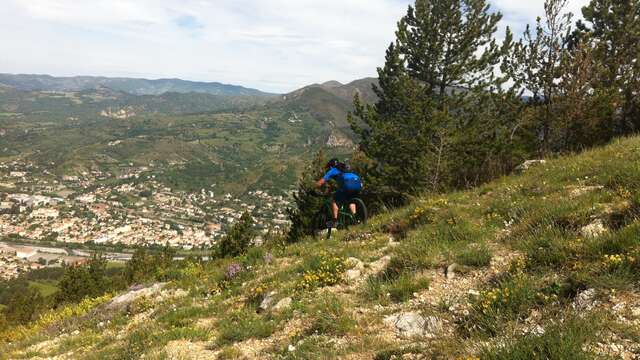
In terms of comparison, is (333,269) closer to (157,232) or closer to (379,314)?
(379,314)

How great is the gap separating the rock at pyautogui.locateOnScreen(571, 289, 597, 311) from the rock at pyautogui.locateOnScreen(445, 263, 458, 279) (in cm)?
252

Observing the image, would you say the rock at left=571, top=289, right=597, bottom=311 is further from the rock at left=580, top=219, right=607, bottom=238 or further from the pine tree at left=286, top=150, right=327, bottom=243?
the pine tree at left=286, top=150, right=327, bottom=243

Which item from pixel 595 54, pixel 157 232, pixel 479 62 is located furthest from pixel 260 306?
pixel 157 232

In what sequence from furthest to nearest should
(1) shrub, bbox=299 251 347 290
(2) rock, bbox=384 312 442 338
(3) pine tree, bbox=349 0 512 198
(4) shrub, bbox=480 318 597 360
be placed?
(3) pine tree, bbox=349 0 512 198 → (1) shrub, bbox=299 251 347 290 → (2) rock, bbox=384 312 442 338 → (4) shrub, bbox=480 318 597 360

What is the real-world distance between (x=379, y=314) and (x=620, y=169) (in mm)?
7382

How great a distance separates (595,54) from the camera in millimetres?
22516

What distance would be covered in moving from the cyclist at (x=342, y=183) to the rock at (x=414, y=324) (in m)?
6.54

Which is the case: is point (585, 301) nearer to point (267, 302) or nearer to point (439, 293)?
point (439, 293)

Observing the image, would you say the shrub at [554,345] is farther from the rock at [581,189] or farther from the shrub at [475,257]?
the rock at [581,189]

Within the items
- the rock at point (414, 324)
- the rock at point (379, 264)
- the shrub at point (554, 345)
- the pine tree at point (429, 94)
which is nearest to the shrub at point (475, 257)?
the rock at point (379, 264)

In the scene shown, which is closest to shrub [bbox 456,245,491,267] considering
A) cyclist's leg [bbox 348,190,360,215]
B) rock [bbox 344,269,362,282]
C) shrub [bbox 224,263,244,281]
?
rock [bbox 344,269,362,282]

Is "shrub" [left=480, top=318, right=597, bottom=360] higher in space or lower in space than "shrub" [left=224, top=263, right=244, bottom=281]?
higher

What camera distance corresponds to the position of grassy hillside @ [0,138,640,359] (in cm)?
529

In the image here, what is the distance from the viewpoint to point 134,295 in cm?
1367
